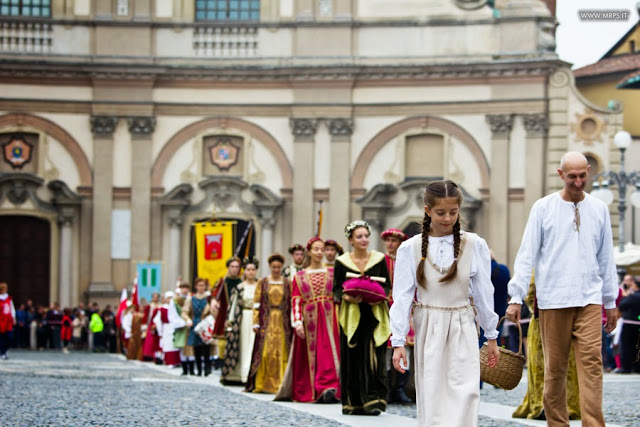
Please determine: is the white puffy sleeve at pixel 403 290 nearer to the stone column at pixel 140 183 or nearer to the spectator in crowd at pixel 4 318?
the spectator in crowd at pixel 4 318

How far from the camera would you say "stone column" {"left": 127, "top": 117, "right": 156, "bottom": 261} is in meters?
32.1

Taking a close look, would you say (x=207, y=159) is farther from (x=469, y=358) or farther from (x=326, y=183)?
(x=469, y=358)

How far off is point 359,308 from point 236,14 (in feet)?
71.1

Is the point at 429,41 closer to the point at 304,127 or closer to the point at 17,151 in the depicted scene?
the point at 304,127

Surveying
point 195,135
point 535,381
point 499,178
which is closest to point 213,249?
point 195,135

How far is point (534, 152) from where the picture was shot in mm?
31188

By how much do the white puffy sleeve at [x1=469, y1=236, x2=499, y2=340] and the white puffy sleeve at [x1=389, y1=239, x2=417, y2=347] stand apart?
33 centimetres

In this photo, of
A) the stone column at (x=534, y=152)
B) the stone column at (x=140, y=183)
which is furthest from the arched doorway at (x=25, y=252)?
the stone column at (x=534, y=152)

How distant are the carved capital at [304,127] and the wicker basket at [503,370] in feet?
79.3

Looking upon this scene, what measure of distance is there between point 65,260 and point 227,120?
501 cm

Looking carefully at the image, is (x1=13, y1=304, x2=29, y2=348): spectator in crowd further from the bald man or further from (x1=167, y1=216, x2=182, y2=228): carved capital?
the bald man

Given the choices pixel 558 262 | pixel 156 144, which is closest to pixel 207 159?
pixel 156 144

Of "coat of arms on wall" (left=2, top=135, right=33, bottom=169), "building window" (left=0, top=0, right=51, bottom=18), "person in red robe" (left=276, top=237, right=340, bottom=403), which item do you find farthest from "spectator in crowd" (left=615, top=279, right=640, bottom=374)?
"building window" (left=0, top=0, right=51, bottom=18)

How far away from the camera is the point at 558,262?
8422 millimetres
